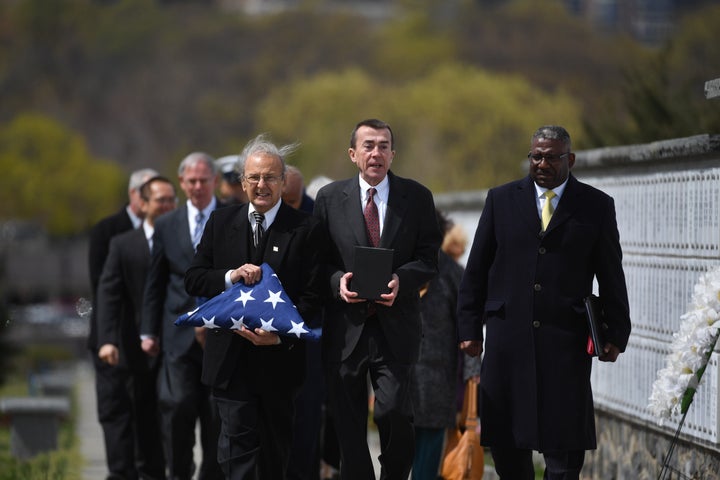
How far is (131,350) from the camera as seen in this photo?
10.7m

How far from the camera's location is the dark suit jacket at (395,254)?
799cm

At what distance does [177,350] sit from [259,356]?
163 centimetres

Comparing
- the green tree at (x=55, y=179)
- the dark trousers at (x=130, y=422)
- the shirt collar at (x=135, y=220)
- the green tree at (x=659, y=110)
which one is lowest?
the dark trousers at (x=130, y=422)

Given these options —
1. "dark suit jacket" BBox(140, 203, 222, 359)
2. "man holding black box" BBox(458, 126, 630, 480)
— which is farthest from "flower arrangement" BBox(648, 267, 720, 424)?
"dark suit jacket" BBox(140, 203, 222, 359)

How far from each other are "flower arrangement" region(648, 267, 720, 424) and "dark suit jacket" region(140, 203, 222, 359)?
3.31 m

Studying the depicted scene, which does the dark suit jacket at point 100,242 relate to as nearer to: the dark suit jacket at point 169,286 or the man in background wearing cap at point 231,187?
the man in background wearing cap at point 231,187

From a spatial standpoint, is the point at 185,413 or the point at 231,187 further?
the point at 231,187

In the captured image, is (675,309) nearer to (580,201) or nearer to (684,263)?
(684,263)

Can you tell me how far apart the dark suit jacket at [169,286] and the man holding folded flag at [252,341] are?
1402 mm

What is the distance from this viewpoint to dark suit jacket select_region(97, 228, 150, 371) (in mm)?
10586

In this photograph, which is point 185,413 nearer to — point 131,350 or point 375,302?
point 131,350

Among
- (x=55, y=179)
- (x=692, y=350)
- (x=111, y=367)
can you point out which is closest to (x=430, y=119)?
(x=55, y=179)

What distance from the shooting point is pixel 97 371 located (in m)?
11.1

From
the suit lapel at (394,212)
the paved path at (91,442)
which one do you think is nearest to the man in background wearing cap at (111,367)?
the paved path at (91,442)
